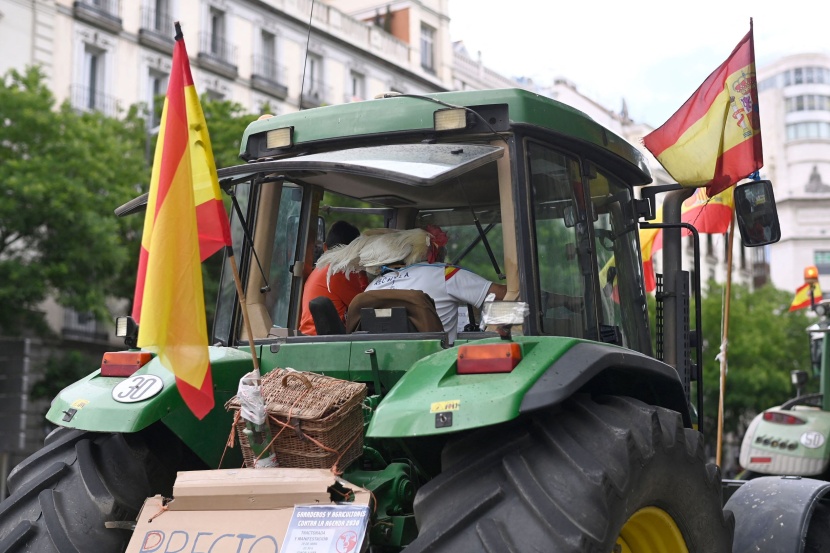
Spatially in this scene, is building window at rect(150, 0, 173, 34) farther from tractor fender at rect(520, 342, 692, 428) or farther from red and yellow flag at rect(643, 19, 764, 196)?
tractor fender at rect(520, 342, 692, 428)

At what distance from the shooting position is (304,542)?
356 centimetres

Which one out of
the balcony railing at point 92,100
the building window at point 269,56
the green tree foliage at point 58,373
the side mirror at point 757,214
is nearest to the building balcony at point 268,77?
the building window at point 269,56

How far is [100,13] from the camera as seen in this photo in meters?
30.5

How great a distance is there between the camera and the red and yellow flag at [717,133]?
222 inches

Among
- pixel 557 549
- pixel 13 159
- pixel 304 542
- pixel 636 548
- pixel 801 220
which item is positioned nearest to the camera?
pixel 557 549

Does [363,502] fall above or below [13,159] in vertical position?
below

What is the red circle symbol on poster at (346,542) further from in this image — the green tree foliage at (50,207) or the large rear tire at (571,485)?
the green tree foliage at (50,207)

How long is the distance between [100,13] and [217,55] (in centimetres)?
473

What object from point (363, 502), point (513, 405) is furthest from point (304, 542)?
point (513, 405)

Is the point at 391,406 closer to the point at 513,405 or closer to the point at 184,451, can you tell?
the point at 513,405

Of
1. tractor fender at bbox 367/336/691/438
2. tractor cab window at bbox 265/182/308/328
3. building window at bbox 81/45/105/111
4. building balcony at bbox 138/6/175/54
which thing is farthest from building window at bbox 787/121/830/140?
tractor fender at bbox 367/336/691/438

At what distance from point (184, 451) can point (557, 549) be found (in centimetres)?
187

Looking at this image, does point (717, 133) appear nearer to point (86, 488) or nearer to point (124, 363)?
point (124, 363)

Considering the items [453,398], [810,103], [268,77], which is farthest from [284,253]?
[810,103]
